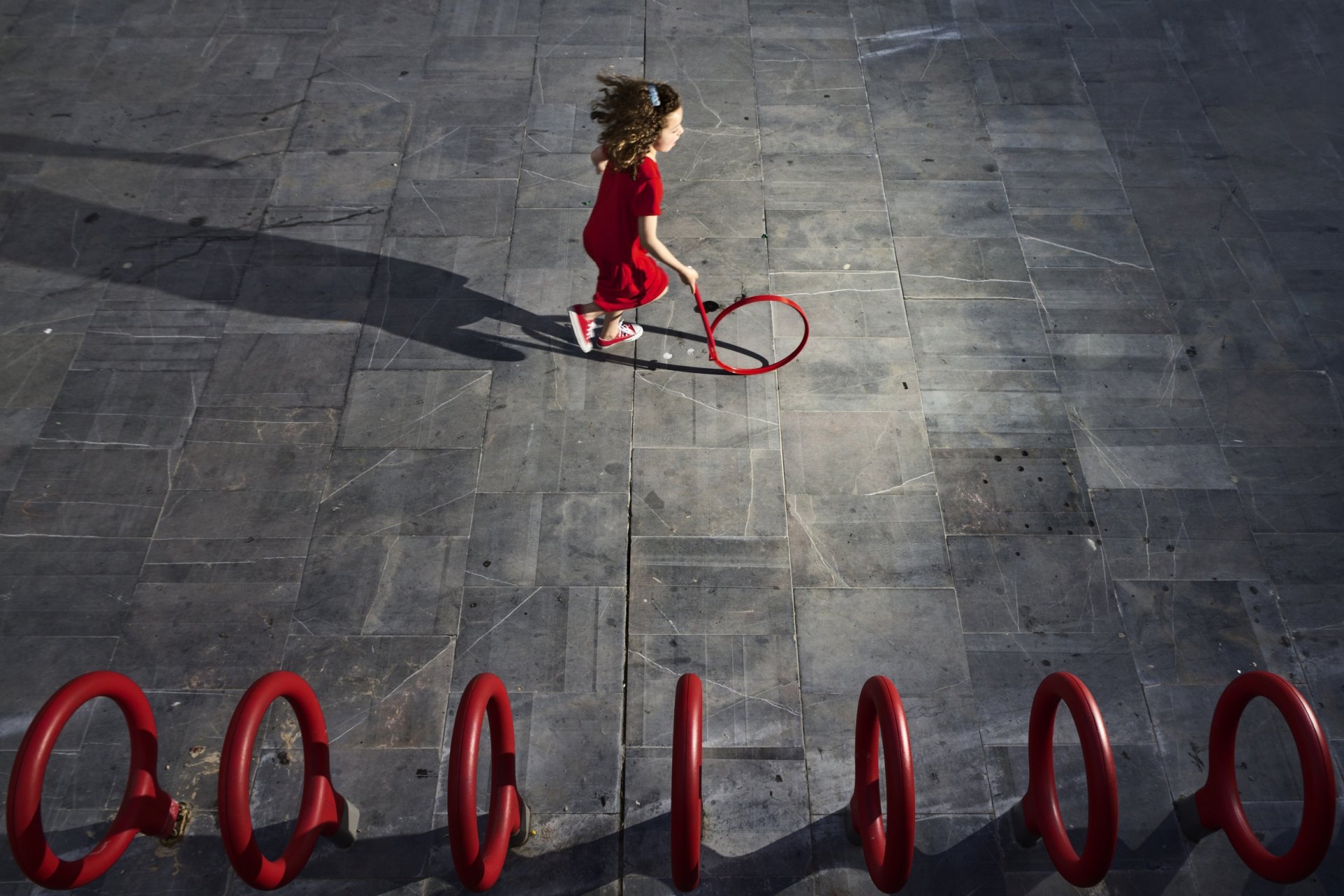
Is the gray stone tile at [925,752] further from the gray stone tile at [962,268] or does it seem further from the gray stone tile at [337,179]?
the gray stone tile at [337,179]

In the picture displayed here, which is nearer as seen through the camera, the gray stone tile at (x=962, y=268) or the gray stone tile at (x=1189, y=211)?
the gray stone tile at (x=962, y=268)

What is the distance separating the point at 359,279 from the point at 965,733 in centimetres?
532

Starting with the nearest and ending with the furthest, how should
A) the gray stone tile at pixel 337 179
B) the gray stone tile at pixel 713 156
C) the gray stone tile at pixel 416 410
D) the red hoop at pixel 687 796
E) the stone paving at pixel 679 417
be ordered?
the red hoop at pixel 687 796
the stone paving at pixel 679 417
the gray stone tile at pixel 416 410
the gray stone tile at pixel 337 179
the gray stone tile at pixel 713 156

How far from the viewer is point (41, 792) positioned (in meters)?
3.72

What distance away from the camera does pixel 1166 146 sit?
8172 millimetres

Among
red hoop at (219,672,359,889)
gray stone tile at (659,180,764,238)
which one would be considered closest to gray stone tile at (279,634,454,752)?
red hoop at (219,672,359,889)

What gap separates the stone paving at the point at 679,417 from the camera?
5051 mm

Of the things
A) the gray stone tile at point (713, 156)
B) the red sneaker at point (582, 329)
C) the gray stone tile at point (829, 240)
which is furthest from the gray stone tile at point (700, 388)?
the gray stone tile at point (713, 156)

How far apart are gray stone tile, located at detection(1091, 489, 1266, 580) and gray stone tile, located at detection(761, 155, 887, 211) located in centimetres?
313

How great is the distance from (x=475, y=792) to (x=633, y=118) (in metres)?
3.63

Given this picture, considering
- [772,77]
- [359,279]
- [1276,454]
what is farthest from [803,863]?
[772,77]

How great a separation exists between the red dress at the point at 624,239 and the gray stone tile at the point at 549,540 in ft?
4.49

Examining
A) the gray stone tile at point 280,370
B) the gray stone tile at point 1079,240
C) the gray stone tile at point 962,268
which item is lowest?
the gray stone tile at point 280,370

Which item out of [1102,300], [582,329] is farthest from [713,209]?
[1102,300]
